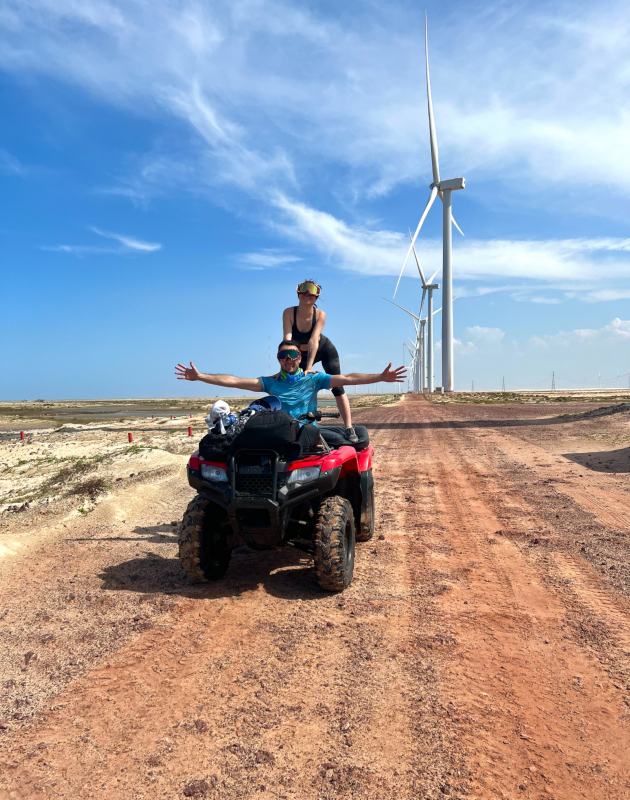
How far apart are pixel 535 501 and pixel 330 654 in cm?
557

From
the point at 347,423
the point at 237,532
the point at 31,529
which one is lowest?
the point at 31,529

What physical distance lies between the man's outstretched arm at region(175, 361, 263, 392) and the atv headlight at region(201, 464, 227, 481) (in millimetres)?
1036

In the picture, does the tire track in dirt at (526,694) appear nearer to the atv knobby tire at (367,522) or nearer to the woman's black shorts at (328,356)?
the atv knobby tire at (367,522)

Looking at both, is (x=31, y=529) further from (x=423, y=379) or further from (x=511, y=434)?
(x=423, y=379)

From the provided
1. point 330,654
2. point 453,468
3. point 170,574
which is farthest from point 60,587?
point 453,468

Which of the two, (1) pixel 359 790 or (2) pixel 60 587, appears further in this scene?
(2) pixel 60 587

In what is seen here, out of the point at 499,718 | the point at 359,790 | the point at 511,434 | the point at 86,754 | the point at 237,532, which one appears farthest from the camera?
the point at 511,434

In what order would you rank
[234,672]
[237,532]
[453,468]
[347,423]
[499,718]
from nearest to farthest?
1. [499,718]
2. [234,672]
3. [237,532]
4. [347,423]
5. [453,468]

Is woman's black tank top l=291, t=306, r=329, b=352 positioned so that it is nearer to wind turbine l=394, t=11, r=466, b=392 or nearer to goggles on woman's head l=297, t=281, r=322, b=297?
goggles on woman's head l=297, t=281, r=322, b=297

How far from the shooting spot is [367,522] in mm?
6117

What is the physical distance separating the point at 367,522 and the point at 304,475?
193 centimetres

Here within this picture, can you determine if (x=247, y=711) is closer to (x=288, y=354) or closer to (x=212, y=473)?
(x=212, y=473)

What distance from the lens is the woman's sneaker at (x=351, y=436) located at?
581 centimetres

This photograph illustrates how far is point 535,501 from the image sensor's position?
26.6 ft
